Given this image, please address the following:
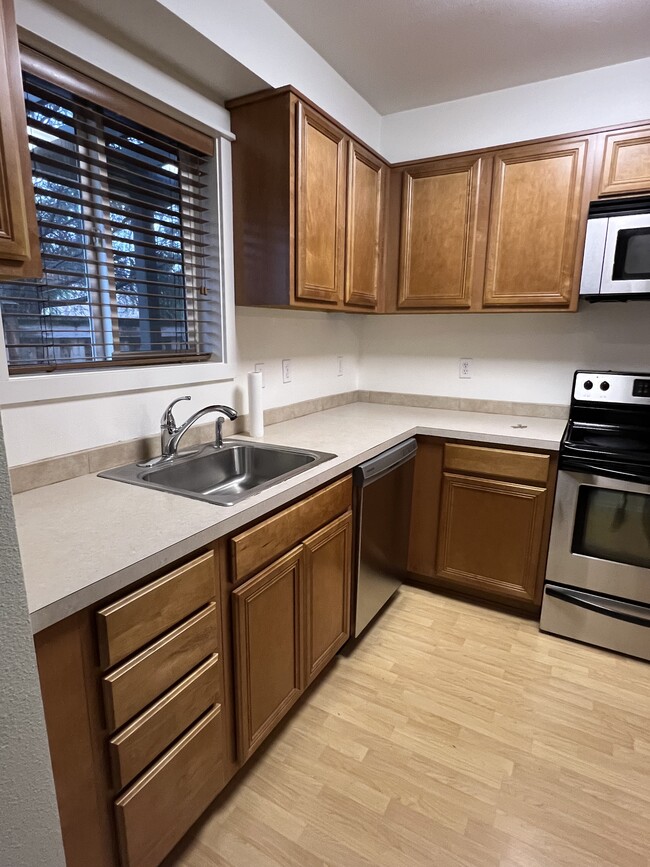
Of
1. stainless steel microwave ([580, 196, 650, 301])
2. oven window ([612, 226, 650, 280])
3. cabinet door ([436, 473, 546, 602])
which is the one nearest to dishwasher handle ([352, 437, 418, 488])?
cabinet door ([436, 473, 546, 602])

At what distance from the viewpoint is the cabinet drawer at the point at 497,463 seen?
2141 millimetres

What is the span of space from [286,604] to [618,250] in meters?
1.94

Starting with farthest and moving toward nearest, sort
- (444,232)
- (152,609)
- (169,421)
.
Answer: (444,232), (169,421), (152,609)

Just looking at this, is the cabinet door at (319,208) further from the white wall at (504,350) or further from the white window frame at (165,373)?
the white wall at (504,350)

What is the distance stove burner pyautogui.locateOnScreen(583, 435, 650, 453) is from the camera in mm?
2047

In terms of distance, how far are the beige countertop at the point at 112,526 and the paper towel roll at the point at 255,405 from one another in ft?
0.42

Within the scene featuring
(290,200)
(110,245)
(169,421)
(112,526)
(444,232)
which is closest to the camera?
(112,526)

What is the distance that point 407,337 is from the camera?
2926mm

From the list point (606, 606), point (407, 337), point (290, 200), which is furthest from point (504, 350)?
point (290, 200)

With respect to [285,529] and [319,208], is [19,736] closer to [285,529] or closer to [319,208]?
[285,529]

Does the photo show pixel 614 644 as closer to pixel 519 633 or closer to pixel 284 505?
pixel 519 633

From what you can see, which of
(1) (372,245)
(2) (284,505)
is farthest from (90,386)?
(1) (372,245)

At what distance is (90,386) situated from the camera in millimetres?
1515

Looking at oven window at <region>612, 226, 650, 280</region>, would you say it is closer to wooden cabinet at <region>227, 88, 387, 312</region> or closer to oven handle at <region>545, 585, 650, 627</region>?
wooden cabinet at <region>227, 88, 387, 312</region>
